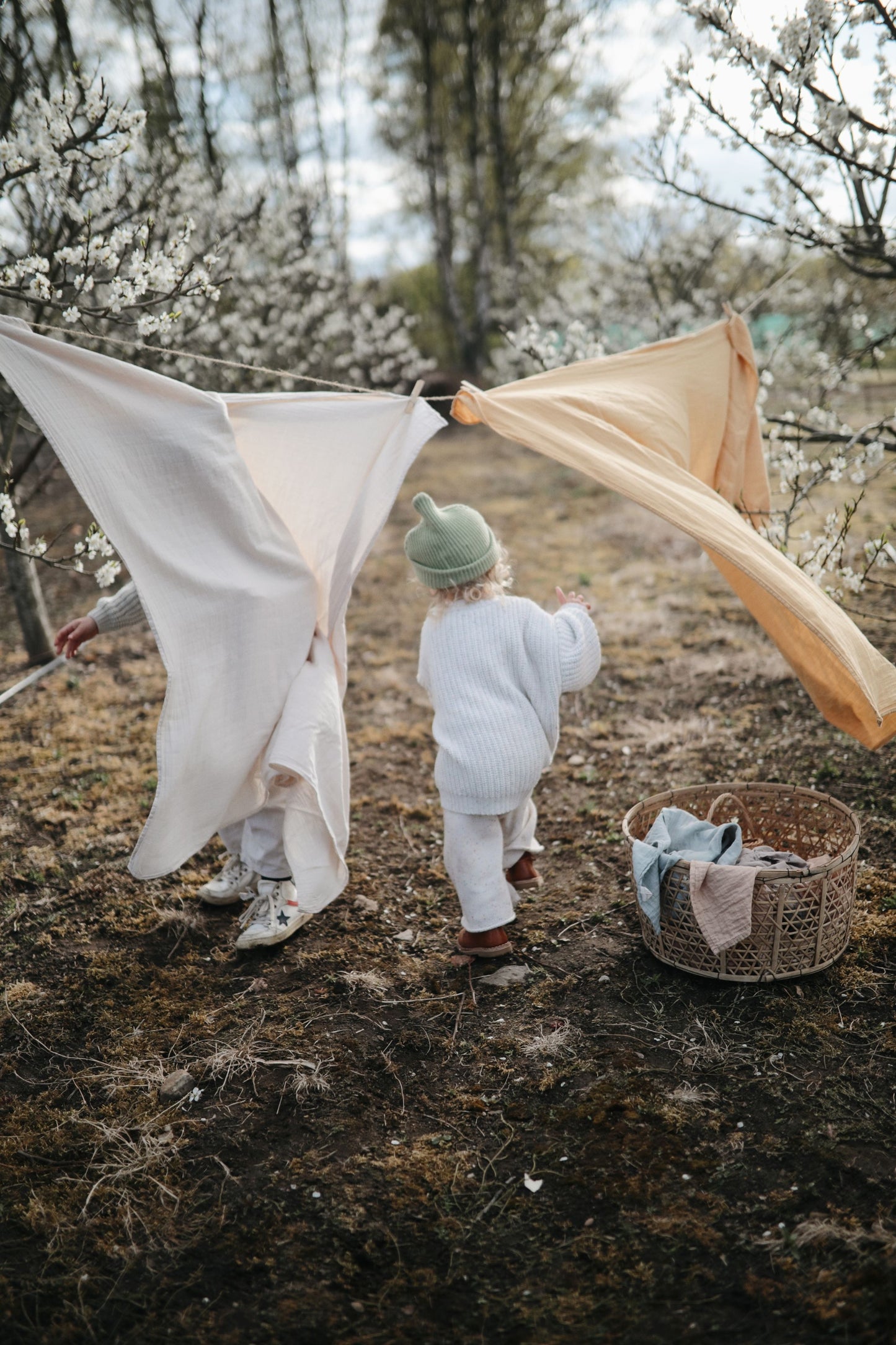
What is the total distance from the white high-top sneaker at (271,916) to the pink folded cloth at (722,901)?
131cm

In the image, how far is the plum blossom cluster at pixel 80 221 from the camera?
3.67 m

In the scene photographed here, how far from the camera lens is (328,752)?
3.09m

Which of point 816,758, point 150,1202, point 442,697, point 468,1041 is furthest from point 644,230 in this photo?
point 150,1202

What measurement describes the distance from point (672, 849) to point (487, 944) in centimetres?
69

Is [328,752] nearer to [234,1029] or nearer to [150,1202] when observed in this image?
[234,1029]

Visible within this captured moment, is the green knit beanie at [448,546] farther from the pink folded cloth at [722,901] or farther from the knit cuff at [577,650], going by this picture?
the pink folded cloth at [722,901]

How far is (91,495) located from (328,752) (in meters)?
1.08

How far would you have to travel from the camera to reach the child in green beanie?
2.95 m

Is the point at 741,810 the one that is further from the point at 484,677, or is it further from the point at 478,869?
the point at 484,677

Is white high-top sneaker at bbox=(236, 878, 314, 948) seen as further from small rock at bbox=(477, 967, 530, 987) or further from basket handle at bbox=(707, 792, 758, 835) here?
basket handle at bbox=(707, 792, 758, 835)

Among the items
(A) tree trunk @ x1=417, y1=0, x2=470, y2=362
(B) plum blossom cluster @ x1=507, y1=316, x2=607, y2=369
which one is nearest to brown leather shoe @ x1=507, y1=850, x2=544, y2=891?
(B) plum blossom cluster @ x1=507, y1=316, x2=607, y2=369

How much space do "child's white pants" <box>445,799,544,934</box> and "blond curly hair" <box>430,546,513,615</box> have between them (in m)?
0.69

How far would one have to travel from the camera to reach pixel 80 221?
4844 millimetres

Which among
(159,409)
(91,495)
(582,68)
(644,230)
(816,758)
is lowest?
(816,758)
